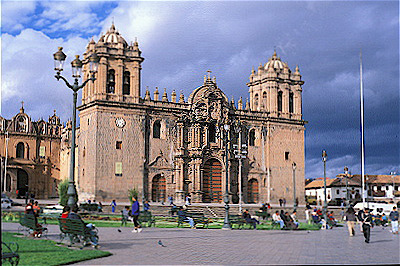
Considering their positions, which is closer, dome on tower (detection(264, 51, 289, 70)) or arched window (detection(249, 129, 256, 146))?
arched window (detection(249, 129, 256, 146))

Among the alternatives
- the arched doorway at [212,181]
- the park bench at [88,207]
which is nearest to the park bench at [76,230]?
the park bench at [88,207]

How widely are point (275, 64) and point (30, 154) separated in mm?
28358

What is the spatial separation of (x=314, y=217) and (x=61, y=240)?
59.8 ft

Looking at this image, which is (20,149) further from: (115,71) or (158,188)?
(158,188)

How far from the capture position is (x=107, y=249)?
14.3m

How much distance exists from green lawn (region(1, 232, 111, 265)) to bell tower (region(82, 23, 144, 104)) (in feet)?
106

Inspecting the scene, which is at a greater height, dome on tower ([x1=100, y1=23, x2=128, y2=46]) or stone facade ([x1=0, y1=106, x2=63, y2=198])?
dome on tower ([x1=100, y1=23, x2=128, y2=46])

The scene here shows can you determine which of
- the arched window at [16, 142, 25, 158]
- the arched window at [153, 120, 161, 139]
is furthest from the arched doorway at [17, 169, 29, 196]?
the arched window at [153, 120, 161, 139]

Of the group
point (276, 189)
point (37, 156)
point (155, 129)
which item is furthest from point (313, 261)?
point (37, 156)

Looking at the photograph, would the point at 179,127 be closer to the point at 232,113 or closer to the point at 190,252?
the point at 232,113

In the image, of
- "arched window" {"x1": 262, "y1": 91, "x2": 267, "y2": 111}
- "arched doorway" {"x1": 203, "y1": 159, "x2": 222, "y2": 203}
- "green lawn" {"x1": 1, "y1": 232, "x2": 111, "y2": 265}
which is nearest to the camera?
"green lawn" {"x1": 1, "y1": 232, "x2": 111, "y2": 265}

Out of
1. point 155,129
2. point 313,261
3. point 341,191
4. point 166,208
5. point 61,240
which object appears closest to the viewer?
point 313,261

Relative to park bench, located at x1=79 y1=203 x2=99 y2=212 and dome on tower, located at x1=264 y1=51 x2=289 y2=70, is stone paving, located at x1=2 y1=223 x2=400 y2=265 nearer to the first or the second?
park bench, located at x1=79 y1=203 x2=99 y2=212

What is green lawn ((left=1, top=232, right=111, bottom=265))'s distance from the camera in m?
11.7
